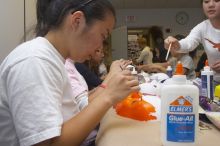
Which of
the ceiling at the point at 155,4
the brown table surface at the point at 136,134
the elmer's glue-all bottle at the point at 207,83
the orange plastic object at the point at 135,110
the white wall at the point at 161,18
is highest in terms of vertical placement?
the ceiling at the point at 155,4

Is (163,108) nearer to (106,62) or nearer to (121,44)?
(106,62)

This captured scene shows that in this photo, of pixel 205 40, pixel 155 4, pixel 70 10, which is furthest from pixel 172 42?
pixel 155 4

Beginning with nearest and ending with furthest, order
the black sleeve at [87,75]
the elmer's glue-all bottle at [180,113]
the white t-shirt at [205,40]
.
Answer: the elmer's glue-all bottle at [180,113]
the white t-shirt at [205,40]
the black sleeve at [87,75]

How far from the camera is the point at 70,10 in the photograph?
36.3 inches

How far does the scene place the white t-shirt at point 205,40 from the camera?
169 cm

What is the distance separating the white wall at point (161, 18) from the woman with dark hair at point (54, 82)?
7.14 metres

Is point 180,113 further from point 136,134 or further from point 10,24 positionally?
point 10,24

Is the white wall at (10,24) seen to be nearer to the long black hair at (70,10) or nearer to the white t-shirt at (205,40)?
the white t-shirt at (205,40)

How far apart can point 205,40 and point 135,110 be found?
0.93 metres

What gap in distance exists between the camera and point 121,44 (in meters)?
5.26

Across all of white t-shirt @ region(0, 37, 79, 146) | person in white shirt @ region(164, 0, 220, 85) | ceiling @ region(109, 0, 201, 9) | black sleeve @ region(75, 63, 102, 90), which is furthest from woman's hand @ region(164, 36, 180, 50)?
ceiling @ region(109, 0, 201, 9)

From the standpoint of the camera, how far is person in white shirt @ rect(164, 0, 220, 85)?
5.37ft

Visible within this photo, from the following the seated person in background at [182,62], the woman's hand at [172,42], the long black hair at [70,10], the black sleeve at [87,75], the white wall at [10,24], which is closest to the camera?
the long black hair at [70,10]

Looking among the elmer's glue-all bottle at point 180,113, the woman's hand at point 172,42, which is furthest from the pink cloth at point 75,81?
the elmer's glue-all bottle at point 180,113
